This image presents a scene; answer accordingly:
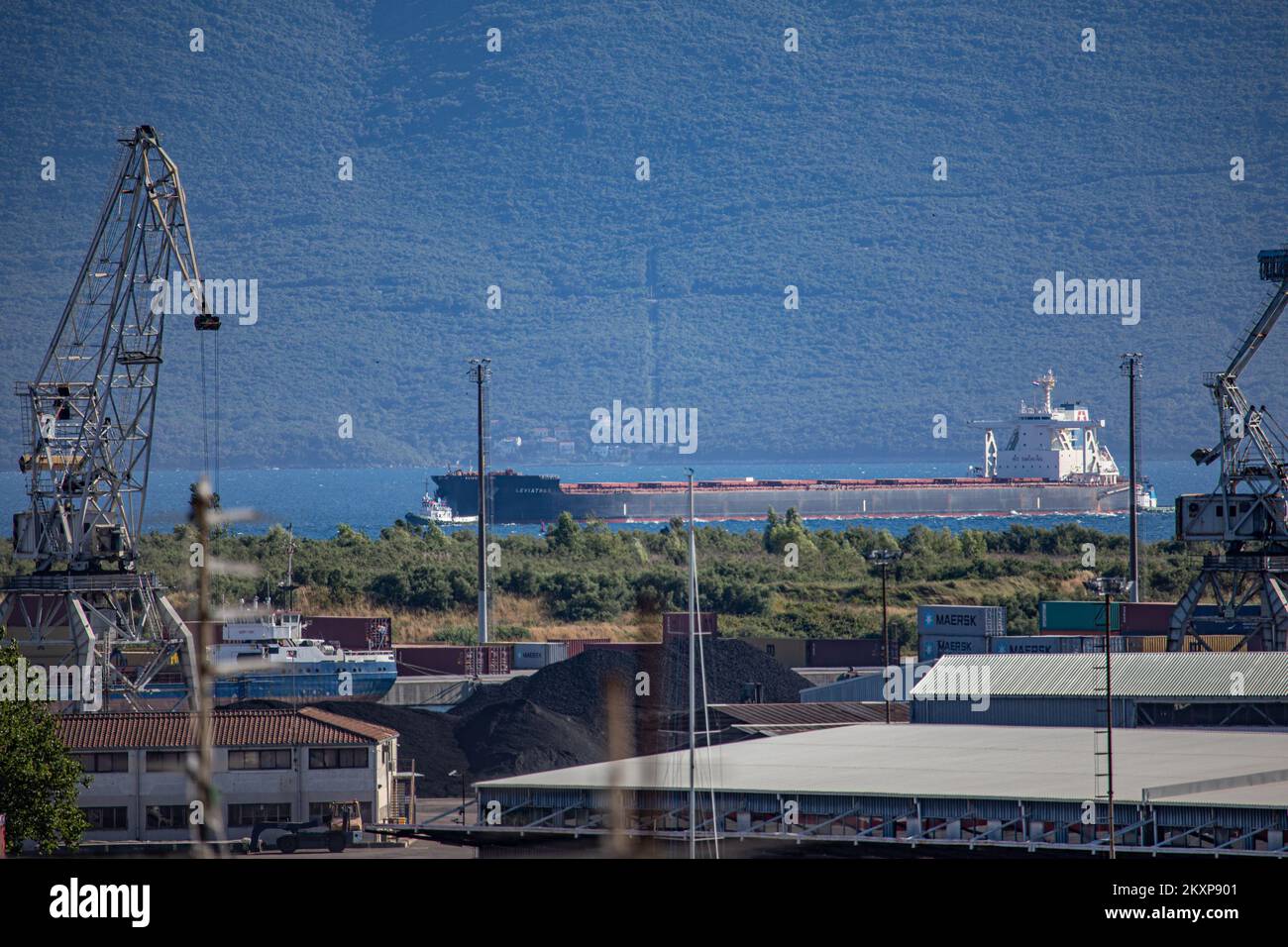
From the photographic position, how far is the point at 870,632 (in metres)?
67.8

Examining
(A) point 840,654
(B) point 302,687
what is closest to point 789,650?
(A) point 840,654

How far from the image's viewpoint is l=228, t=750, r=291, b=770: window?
34812mm

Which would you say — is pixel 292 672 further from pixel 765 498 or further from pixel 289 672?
pixel 765 498

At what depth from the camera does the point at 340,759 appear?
35.2 meters

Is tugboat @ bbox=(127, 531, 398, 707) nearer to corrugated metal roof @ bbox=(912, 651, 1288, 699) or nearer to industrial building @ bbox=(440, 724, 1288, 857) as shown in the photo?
corrugated metal roof @ bbox=(912, 651, 1288, 699)

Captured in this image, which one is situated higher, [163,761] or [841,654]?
[841,654]

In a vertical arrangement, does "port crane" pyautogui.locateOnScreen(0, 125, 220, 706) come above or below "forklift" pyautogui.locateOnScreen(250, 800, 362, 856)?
above

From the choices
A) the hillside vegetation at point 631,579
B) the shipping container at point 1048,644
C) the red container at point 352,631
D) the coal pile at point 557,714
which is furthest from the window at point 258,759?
the hillside vegetation at point 631,579

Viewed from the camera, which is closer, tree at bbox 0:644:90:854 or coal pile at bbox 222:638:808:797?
tree at bbox 0:644:90:854

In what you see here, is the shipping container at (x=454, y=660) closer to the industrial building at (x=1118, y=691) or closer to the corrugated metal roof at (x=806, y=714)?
the corrugated metal roof at (x=806, y=714)

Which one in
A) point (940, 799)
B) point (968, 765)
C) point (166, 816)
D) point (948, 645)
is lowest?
point (166, 816)

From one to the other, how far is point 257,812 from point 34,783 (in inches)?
264

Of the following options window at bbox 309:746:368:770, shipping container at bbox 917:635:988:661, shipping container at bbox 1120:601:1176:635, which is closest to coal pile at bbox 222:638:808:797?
shipping container at bbox 917:635:988:661

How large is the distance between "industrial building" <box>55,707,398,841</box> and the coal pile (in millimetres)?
4592
